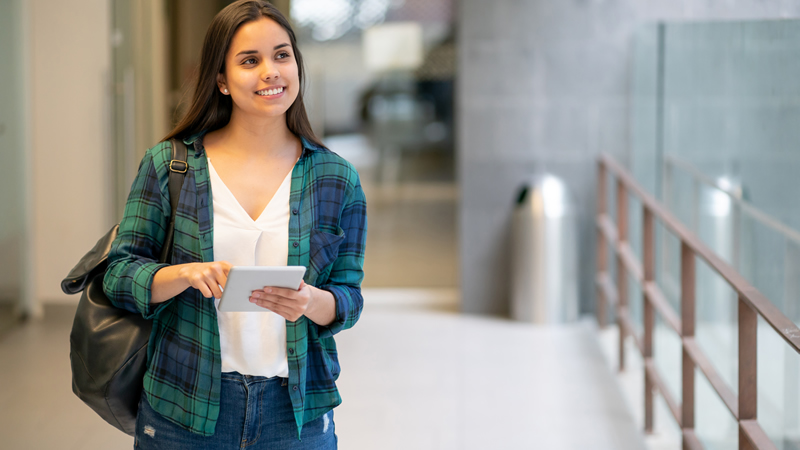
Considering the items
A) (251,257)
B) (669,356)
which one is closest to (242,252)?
(251,257)

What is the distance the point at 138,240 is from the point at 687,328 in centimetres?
193

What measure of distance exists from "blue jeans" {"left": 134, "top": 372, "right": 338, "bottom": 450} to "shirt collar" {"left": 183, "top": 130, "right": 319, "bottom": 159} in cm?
43

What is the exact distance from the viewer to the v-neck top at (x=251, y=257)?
62.7 inches

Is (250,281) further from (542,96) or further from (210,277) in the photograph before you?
(542,96)

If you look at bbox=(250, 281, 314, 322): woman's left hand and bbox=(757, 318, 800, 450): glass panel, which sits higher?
bbox=(250, 281, 314, 322): woman's left hand


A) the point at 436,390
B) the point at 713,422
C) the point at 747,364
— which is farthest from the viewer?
the point at 436,390

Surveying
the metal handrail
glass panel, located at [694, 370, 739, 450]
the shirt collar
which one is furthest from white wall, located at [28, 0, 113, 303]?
the shirt collar

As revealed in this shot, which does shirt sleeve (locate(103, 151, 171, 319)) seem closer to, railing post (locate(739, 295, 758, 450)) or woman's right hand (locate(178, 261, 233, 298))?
woman's right hand (locate(178, 261, 233, 298))

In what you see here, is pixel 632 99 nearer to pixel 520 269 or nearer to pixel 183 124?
pixel 520 269

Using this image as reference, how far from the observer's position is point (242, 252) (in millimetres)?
1591

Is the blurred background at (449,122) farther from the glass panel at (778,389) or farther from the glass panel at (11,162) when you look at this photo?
the glass panel at (778,389)

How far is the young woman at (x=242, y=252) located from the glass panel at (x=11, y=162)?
3.33 meters

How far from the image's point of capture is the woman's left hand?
145cm

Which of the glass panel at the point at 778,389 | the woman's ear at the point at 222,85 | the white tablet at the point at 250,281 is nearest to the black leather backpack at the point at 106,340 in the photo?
the woman's ear at the point at 222,85
